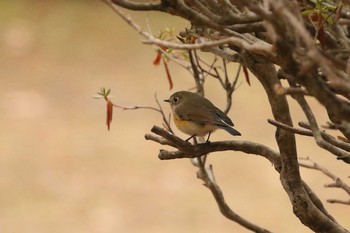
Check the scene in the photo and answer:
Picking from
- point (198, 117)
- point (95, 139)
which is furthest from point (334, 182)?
point (95, 139)

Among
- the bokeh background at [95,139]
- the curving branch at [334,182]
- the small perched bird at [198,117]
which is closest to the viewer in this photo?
the curving branch at [334,182]

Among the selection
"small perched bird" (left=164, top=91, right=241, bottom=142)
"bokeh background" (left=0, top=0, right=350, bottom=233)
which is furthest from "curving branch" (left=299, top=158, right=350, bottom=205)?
"bokeh background" (left=0, top=0, right=350, bottom=233)

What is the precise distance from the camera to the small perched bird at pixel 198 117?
2811 mm

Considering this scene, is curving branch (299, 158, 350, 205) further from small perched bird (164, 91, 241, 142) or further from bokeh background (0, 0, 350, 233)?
bokeh background (0, 0, 350, 233)

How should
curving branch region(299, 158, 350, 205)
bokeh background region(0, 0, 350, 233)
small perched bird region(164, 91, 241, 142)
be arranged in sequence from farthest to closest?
1. bokeh background region(0, 0, 350, 233)
2. small perched bird region(164, 91, 241, 142)
3. curving branch region(299, 158, 350, 205)

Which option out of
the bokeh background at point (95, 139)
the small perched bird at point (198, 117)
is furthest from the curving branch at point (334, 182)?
the bokeh background at point (95, 139)

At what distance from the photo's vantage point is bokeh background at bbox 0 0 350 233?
607 centimetres

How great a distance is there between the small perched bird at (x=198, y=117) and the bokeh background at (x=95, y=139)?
2.03m

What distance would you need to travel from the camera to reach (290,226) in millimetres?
6012

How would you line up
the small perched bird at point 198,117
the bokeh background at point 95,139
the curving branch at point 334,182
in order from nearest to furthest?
the curving branch at point 334,182 → the small perched bird at point 198,117 → the bokeh background at point 95,139

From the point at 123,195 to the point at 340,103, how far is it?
17.3ft

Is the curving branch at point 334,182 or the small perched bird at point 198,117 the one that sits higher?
the small perched bird at point 198,117

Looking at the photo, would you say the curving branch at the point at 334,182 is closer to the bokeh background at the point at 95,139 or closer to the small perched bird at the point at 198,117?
the small perched bird at the point at 198,117

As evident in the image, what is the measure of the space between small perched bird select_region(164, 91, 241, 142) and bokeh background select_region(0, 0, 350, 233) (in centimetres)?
203
